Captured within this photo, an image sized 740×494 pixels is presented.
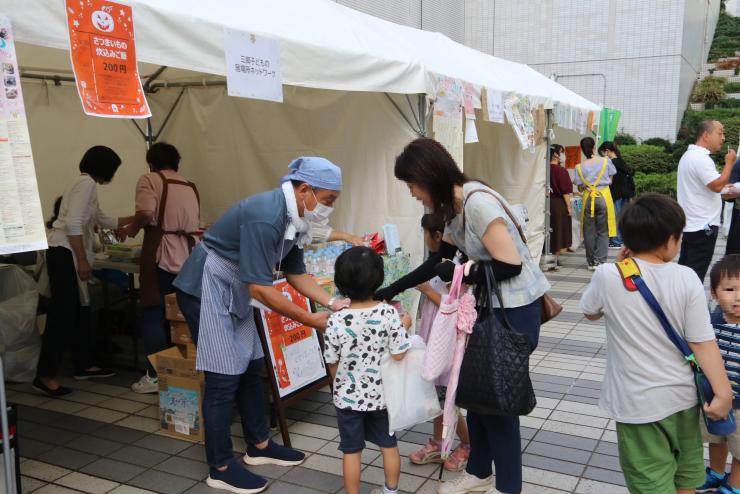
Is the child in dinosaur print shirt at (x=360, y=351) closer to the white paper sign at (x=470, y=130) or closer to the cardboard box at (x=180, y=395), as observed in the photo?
the cardboard box at (x=180, y=395)

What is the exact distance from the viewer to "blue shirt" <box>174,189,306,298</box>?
8.72ft

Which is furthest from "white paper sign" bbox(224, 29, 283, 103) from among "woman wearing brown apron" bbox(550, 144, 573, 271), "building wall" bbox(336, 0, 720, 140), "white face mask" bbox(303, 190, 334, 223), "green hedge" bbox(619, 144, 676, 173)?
"green hedge" bbox(619, 144, 676, 173)

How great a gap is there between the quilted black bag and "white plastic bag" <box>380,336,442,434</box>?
0.28 m

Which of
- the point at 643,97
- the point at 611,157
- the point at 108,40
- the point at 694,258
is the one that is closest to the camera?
the point at 108,40

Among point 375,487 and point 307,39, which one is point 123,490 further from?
point 307,39

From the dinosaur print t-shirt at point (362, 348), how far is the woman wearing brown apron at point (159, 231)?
2.16 meters

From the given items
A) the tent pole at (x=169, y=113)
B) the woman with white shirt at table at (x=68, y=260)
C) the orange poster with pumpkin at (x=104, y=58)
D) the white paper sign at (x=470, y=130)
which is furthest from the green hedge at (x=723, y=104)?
the orange poster with pumpkin at (x=104, y=58)

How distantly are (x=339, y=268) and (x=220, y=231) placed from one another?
2.21 feet

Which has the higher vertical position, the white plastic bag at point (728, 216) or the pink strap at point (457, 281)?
the pink strap at point (457, 281)

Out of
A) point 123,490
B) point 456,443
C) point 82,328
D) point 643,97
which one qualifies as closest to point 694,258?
point 456,443

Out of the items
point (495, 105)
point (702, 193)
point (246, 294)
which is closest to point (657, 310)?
point (246, 294)

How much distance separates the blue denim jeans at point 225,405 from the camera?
119 inches

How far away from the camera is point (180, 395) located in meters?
3.70

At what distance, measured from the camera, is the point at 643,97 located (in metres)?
20.2
